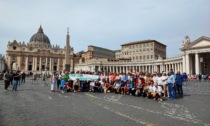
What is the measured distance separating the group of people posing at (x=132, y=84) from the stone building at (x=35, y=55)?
8263cm

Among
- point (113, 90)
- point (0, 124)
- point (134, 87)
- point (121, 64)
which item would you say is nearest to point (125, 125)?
point (0, 124)

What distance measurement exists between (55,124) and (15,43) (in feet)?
363

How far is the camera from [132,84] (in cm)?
1538

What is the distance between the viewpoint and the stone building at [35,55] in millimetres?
102000

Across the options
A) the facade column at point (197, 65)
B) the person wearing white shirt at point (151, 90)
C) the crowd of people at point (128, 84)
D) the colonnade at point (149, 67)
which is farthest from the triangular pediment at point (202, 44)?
the person wearing white shirt at point (151, 90)

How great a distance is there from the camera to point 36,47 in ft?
359

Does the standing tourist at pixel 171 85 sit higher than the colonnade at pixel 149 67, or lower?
lower

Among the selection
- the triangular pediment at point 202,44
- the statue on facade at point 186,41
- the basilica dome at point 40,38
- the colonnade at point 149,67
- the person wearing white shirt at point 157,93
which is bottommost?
the person wearing white shirt at point 157,93

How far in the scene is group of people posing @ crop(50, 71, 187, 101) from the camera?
13188 millimetres

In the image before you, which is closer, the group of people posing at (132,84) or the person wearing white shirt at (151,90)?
the person wearing white shirt at (151,90)

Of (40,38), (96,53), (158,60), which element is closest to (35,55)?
(40,38)

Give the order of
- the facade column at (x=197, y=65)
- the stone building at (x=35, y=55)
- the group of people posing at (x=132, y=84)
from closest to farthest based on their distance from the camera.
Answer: the group of people posing at (x=132, y=84), the facade column at (x=197, y=65), the stone building at (x=35, y=55)

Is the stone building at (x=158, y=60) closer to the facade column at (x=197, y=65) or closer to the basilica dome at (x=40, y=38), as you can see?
the facade column at (x=197, y=65)

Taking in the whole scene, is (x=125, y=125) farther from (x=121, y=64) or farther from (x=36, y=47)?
(x=36, y=47)
